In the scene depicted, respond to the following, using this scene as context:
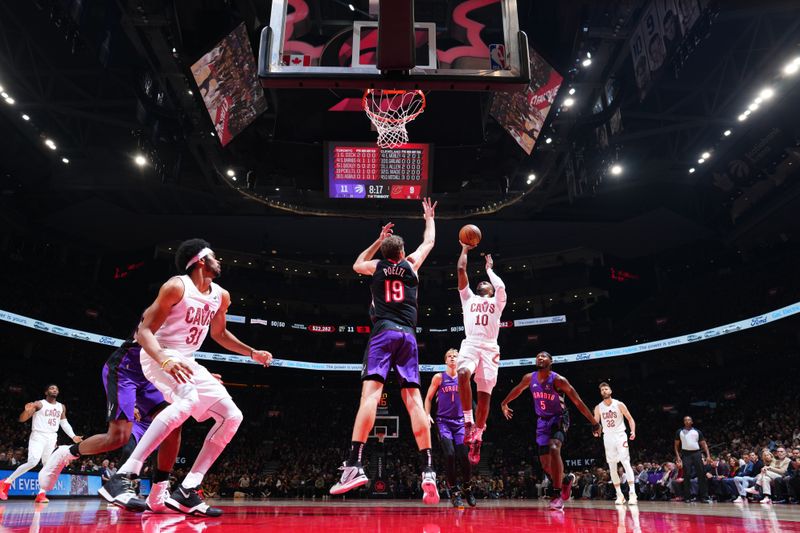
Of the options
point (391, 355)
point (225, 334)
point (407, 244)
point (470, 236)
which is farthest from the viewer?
point (407, 244)

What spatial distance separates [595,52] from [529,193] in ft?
19.1

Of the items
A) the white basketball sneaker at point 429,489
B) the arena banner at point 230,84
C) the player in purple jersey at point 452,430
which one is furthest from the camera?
the arena banner at point 230,84

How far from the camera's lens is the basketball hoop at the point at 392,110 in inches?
384

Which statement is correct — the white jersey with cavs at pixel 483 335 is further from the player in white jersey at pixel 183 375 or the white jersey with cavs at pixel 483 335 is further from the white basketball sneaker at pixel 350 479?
the player in white jersey at pixel 183 375

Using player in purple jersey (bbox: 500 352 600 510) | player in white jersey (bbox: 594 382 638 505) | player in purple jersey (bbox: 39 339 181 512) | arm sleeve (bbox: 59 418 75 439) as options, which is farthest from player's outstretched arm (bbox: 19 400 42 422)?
player in white jersey (bbox: 594 382 638 505)

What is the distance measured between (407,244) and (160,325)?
25.8m

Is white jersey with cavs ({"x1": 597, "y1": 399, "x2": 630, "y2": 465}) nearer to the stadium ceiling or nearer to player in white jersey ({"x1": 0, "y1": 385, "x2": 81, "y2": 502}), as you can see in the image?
the stadium ceiling

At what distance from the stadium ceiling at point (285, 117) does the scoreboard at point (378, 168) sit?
22.8 inches

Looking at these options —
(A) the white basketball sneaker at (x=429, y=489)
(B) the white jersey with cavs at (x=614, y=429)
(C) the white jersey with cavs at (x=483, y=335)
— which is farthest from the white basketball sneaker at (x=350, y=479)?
(B) the white jersey with cavs at (x=614, y=429)

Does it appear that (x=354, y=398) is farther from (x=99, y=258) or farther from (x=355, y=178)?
(x=355, y=178)

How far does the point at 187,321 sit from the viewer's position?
14.4ft

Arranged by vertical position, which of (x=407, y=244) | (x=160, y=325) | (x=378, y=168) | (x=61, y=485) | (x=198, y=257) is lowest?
(x=61, y=485)

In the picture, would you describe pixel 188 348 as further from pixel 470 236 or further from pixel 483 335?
pixel 483 335

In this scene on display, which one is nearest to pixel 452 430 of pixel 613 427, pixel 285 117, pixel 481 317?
pixel 481 317
